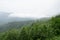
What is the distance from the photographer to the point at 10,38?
7400cm

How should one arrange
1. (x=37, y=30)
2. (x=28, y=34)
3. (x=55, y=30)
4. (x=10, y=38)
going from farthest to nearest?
(x=10, y=38), (x=28, y=34), (x=37, y=30), (x=55, y=30)

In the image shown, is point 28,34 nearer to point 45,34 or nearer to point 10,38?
point 45,34

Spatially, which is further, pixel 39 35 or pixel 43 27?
pixel 43 27

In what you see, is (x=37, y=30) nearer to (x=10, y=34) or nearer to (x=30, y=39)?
(x=30, y=39)

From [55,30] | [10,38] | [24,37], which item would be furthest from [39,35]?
[10,38]

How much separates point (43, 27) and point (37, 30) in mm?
2722

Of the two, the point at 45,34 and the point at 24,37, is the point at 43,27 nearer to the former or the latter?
the point at 45,34

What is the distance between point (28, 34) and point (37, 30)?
5.68m

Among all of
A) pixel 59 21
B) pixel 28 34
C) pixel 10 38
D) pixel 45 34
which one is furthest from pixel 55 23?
pixel 10 38

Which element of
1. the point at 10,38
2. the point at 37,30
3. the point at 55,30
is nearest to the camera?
the point at 55,30

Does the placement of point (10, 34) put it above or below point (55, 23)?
below

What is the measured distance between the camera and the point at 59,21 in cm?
5603

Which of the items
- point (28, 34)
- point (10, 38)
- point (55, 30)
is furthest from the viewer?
point (10, 38)

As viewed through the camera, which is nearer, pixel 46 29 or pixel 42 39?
pixel 42 39
